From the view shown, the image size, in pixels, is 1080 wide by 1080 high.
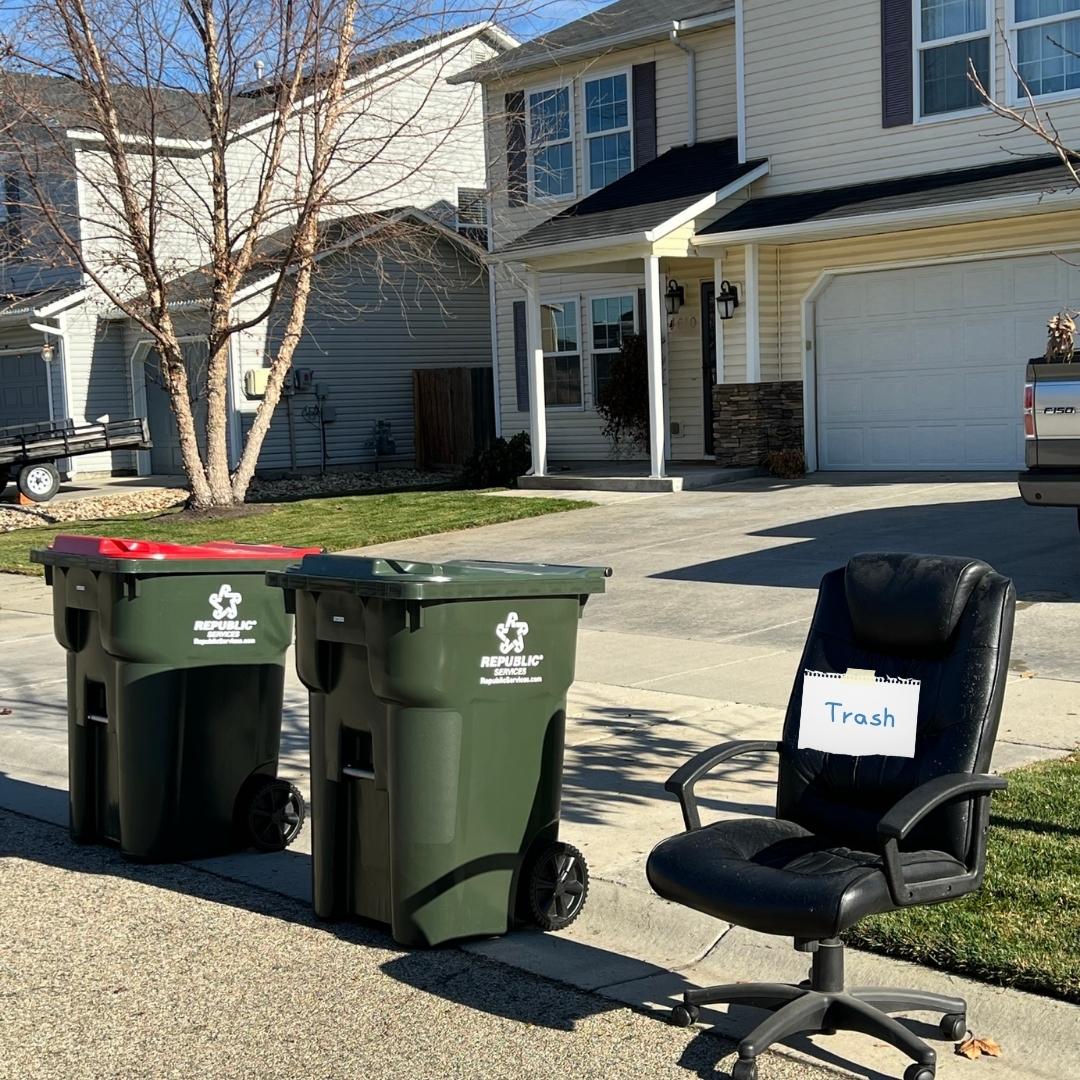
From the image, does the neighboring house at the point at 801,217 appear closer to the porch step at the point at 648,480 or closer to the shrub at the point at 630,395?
the porch step at the point at 648,480

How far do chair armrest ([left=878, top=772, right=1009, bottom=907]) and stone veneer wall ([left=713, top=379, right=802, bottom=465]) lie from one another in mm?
15179

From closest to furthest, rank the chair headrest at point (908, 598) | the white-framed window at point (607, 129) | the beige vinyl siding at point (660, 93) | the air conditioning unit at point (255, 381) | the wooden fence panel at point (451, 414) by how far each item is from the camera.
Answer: the chair headrest at point (908, 598)
the beige vinyl siding at point (660, 93)
the white-framed window at point (607, 129)
the air conditioning unit at point (255, 381)
the wooden fence panel at point (451, 414)

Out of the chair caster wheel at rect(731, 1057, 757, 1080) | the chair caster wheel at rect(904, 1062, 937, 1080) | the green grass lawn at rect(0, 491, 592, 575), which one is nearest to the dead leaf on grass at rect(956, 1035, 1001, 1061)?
the chair caster wheel at rect(904, 1062, 937, 1080)

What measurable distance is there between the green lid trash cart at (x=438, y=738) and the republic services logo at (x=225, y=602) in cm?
87

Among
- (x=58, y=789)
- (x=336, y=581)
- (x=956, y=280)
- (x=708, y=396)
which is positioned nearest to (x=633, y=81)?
(x=708, y=396)

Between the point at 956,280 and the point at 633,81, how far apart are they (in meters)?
6.71

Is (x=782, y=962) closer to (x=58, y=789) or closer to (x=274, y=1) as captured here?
(x=58, y=789)

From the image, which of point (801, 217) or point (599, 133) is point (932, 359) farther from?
point (599, 133)

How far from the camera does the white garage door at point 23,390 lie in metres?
29.8

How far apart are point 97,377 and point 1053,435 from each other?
22.7 meters

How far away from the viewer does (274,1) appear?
18203 mm

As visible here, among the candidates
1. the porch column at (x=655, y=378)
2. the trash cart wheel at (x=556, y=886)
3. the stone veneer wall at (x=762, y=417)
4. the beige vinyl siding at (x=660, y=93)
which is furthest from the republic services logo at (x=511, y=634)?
the beige vinyl siding at (x=660, y=93)

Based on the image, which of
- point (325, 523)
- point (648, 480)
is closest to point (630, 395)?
point (648, 480)

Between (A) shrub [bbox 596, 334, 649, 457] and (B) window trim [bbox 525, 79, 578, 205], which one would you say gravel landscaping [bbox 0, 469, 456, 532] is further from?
(B) window trim [bbox 525, 79, 578, 205]
